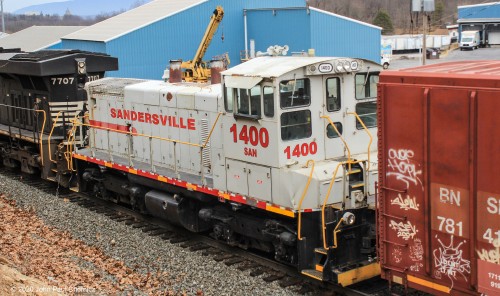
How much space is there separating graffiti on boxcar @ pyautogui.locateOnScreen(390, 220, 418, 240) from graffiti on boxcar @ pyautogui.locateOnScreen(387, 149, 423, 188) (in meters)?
0.50

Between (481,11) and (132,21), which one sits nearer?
(132,21)

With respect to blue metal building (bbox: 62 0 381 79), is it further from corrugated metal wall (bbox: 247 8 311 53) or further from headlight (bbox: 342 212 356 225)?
headlight (bbox: 342 212 356 225)

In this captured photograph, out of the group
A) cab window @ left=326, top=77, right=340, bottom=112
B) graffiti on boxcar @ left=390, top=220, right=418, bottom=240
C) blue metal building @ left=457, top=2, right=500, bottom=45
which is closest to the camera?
graffiti on boxcar @ left=390, top=220, right=418, bottom=240

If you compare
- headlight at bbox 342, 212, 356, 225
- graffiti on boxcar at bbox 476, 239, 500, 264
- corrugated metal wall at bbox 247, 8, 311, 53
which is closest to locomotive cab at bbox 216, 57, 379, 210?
headlight at bbox 342, 212, 356, 225

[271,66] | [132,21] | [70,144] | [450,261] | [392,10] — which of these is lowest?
[450,261]

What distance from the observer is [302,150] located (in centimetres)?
1003

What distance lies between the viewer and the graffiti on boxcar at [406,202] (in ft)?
24.8

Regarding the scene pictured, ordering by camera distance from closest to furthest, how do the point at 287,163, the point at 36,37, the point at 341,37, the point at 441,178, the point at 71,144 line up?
1. the point at 441,178
2. the point at 287,163
3. the point at 71,144
4. the point at 341,37
5. the point at 36,37

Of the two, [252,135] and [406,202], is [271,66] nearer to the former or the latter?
[252,135]

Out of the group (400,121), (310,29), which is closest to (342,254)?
(400,121)

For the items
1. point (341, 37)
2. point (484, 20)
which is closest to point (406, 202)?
point (341, 37)

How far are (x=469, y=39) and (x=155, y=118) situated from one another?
62.2 metres

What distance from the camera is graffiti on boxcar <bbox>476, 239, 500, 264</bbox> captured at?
6.71 meters

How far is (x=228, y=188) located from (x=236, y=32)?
103 feet
